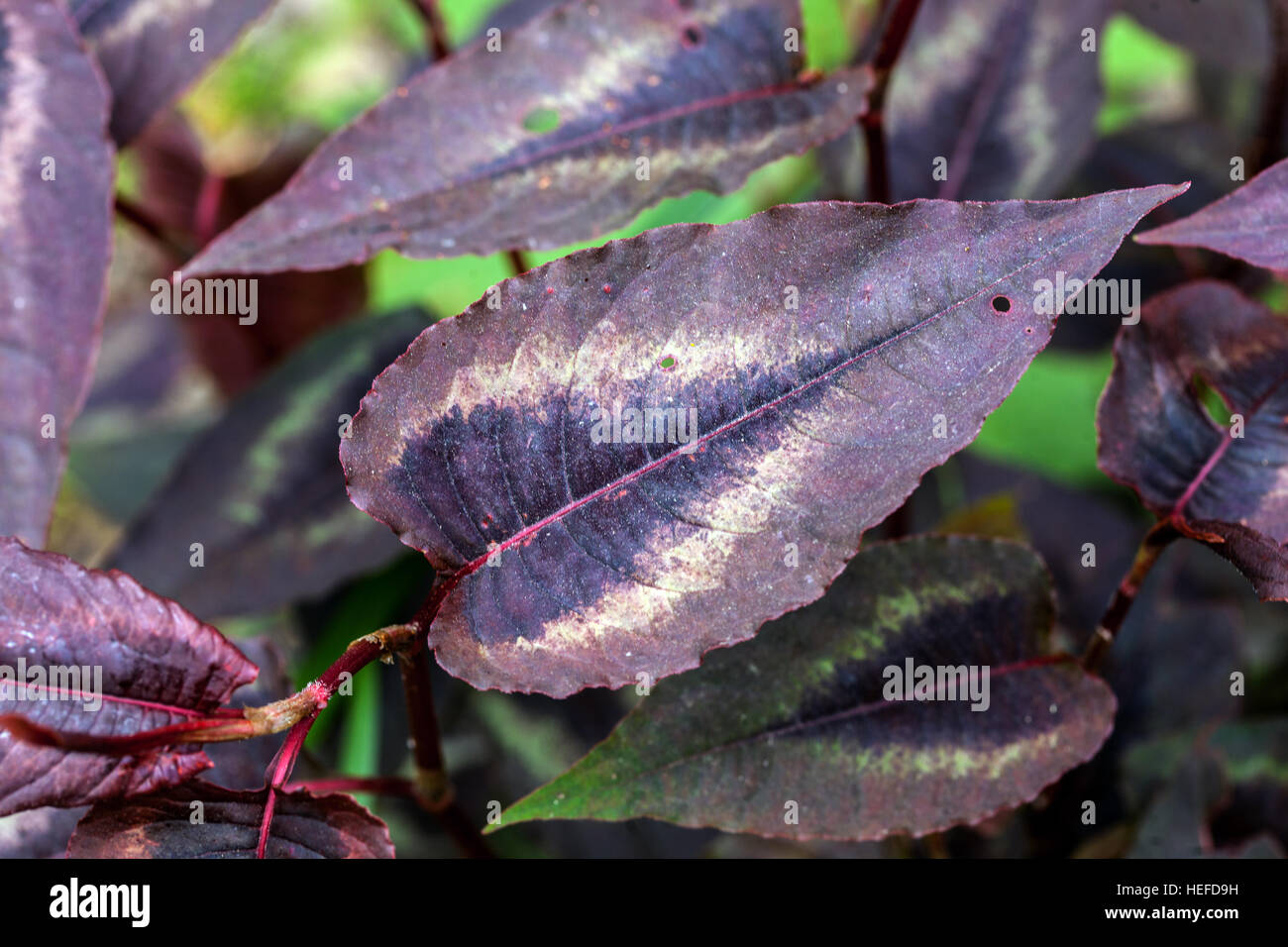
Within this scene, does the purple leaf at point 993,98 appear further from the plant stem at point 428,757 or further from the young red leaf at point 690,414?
the plant stem at point 428,757

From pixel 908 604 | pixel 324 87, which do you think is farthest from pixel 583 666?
pixel 324 87

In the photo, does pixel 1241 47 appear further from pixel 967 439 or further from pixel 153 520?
pixel 153 520

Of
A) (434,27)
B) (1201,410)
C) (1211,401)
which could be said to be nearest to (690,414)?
(1201,410)

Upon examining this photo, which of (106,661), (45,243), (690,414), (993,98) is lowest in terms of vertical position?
(106,661)

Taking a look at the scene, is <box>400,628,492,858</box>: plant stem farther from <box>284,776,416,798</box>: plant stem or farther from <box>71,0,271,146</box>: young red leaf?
<box>71,0,271,146</box>: young red leaf

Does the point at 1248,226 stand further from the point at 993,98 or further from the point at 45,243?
the point at 45,243

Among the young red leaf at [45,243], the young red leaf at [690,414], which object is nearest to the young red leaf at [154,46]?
the young red leaf at [45,243]
